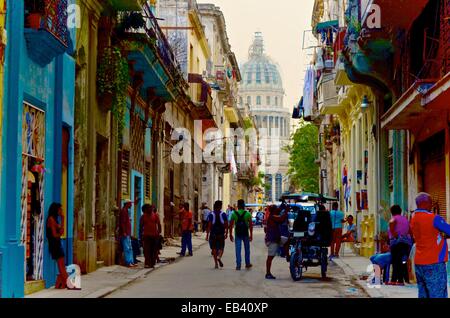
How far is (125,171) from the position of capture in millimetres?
25828

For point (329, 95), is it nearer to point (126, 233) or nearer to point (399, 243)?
point (126, 233)

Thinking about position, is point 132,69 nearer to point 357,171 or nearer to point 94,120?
point 94,120

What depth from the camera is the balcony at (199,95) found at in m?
46.0

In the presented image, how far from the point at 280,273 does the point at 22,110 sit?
26.6 feet

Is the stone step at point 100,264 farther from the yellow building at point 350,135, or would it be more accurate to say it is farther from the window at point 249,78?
the window at point 249,78

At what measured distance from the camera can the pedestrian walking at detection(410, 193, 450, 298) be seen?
1142 cm

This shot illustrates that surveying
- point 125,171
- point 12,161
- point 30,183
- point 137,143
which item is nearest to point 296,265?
point 30,183

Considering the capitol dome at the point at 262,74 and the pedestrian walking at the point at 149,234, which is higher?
the capitol dome at the point at 262,74

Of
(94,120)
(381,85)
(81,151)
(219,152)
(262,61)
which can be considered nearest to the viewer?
(81,151)

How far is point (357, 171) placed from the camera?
31.8 metres

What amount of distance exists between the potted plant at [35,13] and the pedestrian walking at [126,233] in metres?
7.71

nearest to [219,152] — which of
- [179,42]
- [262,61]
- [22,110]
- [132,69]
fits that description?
[179,42]

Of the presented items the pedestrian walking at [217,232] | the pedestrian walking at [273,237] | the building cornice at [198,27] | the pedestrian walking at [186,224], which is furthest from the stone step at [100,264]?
the building cornice at [198,27]

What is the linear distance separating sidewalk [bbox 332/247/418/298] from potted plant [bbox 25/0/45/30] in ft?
21.9
